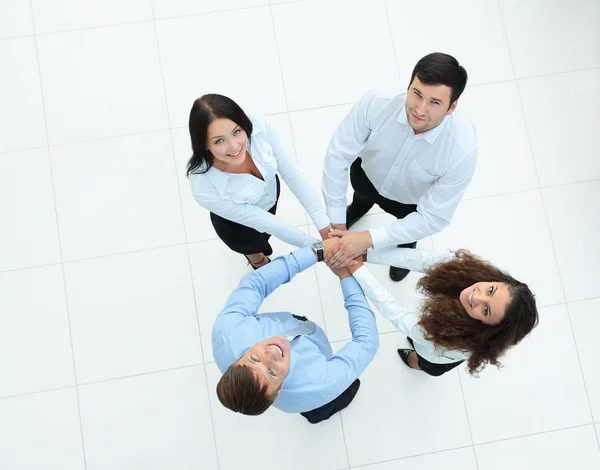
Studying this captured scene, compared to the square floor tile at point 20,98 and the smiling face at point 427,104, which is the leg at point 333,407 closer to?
the smiling face at point 427,104

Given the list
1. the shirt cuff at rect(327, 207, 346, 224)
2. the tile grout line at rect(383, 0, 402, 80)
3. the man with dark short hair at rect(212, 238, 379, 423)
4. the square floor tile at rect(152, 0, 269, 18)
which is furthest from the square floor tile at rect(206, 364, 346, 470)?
the square floor tile at rect(152, 0, 269, 18)

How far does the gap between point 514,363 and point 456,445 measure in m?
0.53

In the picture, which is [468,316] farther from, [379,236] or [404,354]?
[404,354]

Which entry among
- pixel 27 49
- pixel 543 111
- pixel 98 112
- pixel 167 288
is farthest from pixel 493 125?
pixel 27 49

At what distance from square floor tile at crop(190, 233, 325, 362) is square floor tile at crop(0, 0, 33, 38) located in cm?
167

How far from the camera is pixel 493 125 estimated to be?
3.34m

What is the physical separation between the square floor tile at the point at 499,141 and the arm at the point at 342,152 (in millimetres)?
1015

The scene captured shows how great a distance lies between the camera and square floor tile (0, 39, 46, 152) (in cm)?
326

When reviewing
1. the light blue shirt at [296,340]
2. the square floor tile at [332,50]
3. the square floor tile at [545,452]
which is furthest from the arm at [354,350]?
the square floor tile at [332,50]

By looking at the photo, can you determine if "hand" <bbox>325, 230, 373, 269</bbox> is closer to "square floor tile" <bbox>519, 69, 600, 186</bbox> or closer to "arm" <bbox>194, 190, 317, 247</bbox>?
"arm" <bbox>194, 190, 317, 247</bbox>

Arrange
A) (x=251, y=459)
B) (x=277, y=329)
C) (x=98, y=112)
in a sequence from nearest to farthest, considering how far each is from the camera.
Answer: (x=277, y=329)
(x=251, y=459)
(x=98, y=112)

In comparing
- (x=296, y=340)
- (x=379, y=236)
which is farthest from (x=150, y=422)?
(x=379, y=236)

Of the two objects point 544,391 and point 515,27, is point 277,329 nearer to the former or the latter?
point 544,391

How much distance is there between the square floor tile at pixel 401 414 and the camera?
2.96 meters
